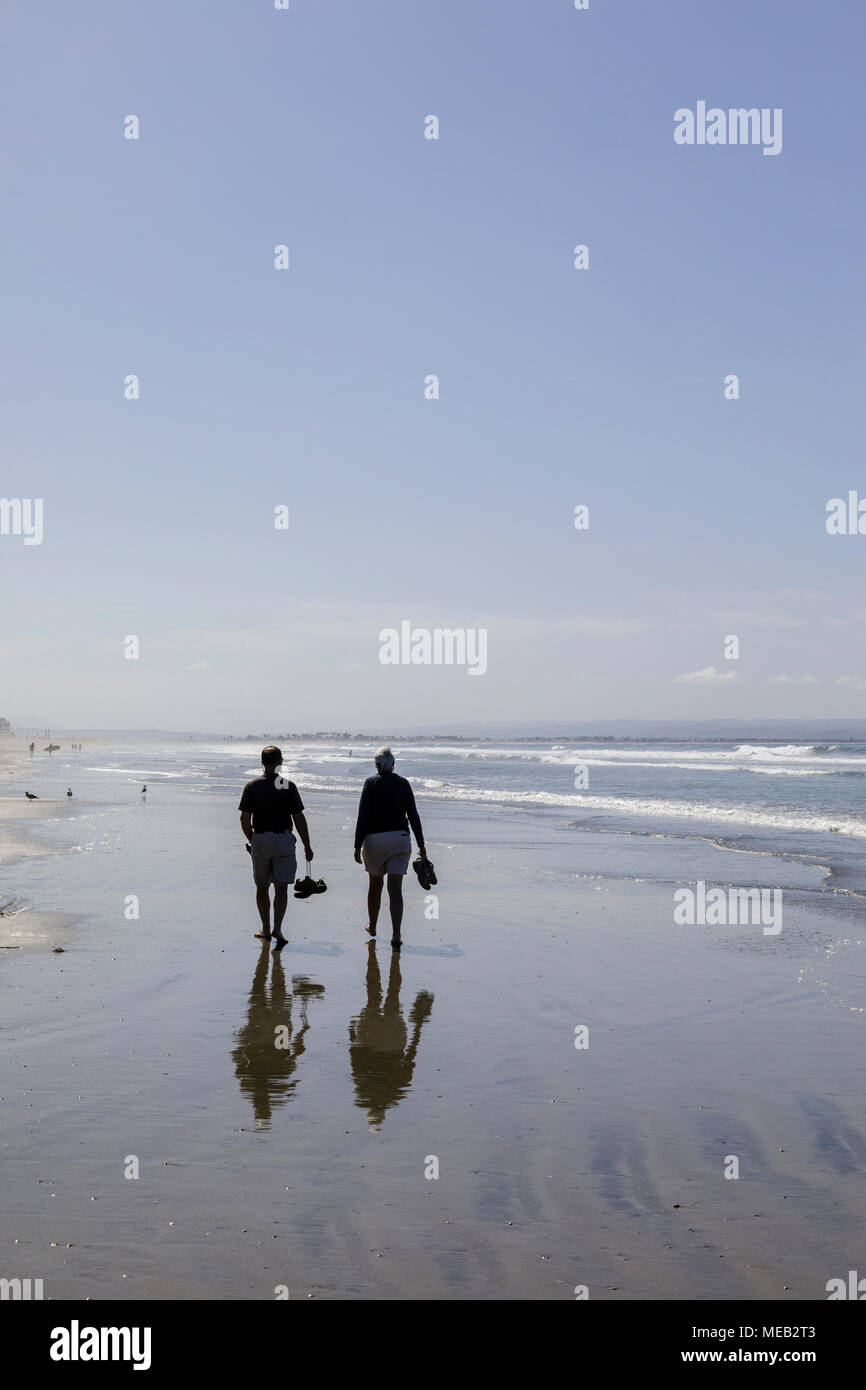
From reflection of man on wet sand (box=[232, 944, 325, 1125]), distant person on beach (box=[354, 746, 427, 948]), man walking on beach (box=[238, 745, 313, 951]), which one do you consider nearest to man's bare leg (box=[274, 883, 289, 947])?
man walking on beach (box=[238, 745, 313, 951])

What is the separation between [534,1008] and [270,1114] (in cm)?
284

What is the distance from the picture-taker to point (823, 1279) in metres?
Answer: 3.65

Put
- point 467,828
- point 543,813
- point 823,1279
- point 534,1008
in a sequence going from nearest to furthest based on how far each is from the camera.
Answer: point 823,1279
point 534,1008
point 467,828
point 543,813

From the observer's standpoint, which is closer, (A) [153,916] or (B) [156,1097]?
(B) [156,1097]

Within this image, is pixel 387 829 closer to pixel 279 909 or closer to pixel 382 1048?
pixel 279 909

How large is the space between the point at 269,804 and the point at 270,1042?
145 inches

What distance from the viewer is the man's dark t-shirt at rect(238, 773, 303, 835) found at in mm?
9930

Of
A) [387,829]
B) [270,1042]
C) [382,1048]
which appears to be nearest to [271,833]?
[387,829]

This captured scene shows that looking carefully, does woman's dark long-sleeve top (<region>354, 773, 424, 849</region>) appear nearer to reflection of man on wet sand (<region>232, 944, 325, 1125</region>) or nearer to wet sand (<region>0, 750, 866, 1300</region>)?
wet sand (<region>0, 750, 866, 1300</region>)

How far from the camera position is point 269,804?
9961 mm

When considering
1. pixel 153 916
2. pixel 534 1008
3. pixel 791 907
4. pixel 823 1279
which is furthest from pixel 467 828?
pixel 823 1279

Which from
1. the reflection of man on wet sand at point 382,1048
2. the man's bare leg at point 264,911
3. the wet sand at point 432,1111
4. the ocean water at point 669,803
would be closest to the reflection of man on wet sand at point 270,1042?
the wet sand at point 432,1111
